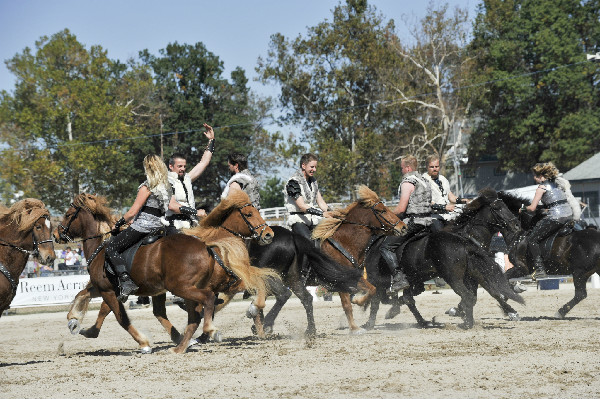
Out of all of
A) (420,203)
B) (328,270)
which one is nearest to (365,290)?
(328,270)

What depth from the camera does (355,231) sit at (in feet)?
40.6

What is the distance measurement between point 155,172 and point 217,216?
4.21 ft

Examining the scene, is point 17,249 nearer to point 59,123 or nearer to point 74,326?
point 74,326

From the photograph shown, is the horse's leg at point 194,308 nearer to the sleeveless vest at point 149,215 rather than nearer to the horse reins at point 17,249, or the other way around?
the sleeveless vest at point 149,215

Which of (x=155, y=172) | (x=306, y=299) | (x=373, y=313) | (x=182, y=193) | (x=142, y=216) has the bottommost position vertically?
(x=373, y=313)

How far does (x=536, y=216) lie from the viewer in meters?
14.3

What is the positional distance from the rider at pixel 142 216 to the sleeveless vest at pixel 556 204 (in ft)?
23.4

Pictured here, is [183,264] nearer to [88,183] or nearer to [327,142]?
[327,142]

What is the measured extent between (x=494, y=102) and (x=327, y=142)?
17804 mm

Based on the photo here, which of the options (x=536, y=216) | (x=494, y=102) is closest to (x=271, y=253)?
(x=536, y=216)

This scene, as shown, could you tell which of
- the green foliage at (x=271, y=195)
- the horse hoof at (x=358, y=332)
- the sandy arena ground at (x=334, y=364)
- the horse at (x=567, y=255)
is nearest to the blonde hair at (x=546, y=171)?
the horse at (x=567, y=255)

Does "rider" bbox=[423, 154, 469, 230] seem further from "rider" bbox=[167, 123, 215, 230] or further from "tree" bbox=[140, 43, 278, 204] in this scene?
"tree" bbox=[140, 43, 278, 204]

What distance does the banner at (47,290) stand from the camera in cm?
2386

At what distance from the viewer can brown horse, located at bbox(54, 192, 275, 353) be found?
10102mm
